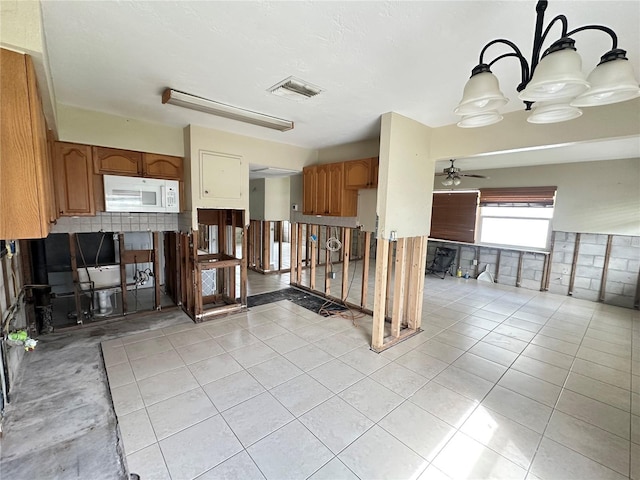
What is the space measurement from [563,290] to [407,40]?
6.46 metres

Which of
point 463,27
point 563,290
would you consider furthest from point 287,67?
point 563,290

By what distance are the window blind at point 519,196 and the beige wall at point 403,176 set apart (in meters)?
3.89

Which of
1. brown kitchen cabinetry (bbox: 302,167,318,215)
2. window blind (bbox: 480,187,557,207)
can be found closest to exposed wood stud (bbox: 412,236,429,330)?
brown kitchen cabinetry (bbox: 302,167,318,215)

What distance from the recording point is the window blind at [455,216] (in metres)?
6.72

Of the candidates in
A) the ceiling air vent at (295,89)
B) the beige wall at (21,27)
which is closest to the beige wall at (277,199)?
the ceiling air vent at (295,89)

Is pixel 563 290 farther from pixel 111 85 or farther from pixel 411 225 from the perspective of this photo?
pixel 111 85

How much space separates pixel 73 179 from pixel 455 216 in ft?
24.2

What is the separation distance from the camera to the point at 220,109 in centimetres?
274

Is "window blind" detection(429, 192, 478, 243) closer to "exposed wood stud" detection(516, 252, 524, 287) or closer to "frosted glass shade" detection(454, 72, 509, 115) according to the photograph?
"exposed wood stud" detection(516, 252, 524, 287)

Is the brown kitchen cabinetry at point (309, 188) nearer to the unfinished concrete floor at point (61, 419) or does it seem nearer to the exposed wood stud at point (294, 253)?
the exposed wood stud at point (294, 253)

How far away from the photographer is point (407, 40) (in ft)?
5.37

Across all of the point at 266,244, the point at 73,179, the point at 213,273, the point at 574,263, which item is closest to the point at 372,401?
the point at 213,273

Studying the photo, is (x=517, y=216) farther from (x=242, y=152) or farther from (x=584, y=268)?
(x=242, y=152)

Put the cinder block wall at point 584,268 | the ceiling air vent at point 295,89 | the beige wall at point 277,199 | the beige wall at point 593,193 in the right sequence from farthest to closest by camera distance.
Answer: the beige wall at point 277,199, the cinder block wall at point 584,268, the beige wall at point 593,193, the ceiling air vent at point 295,89
